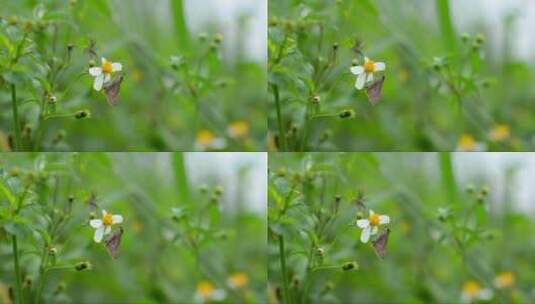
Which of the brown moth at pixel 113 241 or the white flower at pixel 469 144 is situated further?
the white flower at pixel 469 144

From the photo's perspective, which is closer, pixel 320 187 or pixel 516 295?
pixel 320 187

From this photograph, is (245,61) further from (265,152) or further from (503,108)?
(503,108)

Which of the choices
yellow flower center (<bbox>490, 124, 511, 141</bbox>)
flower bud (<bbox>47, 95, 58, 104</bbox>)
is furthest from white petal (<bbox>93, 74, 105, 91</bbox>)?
yellow flower center (<bbox>490, 124, 511, 141</bbox>)

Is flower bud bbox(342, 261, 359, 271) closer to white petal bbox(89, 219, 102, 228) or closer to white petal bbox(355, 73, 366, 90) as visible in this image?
white petal bbox(355, 73, 366, 90)

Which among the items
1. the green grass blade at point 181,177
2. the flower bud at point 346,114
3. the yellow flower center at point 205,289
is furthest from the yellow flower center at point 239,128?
the yellow flower center at point 205,289

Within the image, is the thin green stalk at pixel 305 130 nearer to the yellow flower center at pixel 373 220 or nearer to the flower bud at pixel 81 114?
the yellow flower center at pixel 373 220

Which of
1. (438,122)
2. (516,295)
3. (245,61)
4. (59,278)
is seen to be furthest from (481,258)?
(59,278)

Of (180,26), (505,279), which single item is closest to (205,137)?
(180,26)
